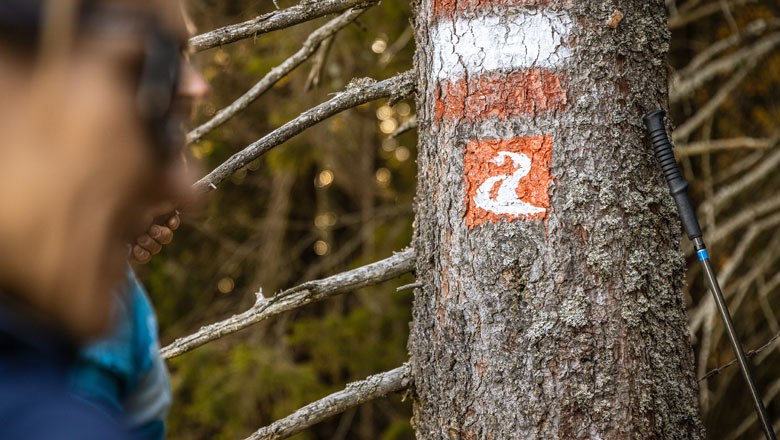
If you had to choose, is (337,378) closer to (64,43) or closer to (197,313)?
(197,313)

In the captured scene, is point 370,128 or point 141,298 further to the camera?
point 370,128

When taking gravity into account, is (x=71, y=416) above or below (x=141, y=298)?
below

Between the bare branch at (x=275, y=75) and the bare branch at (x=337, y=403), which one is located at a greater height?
the bare branch at (x=275, y=75)

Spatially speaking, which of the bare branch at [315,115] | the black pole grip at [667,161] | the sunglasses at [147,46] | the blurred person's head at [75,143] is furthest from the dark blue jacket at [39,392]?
the black pole grip at [667,161]

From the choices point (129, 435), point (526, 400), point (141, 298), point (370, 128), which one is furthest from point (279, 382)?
point (129, 435)

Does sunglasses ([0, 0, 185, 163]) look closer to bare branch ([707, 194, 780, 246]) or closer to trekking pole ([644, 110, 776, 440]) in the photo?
trekking pole ([644, 110, 776, 440])

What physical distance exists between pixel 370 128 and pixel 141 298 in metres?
4.58

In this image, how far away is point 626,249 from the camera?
1668mm

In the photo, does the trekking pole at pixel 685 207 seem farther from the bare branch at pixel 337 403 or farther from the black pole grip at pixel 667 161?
the bare branch at pixel 337 403

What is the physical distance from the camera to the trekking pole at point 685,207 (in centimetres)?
171

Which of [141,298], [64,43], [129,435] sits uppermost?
[64,43]

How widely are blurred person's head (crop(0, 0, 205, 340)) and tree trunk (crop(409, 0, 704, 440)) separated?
1.06m

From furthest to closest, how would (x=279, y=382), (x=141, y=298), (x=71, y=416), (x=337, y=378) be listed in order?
(x=337, y=378), (x=279, y=382), (x=141, y=298), (x=71, y=416)

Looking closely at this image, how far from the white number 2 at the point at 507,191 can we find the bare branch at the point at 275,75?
75 centimetres
